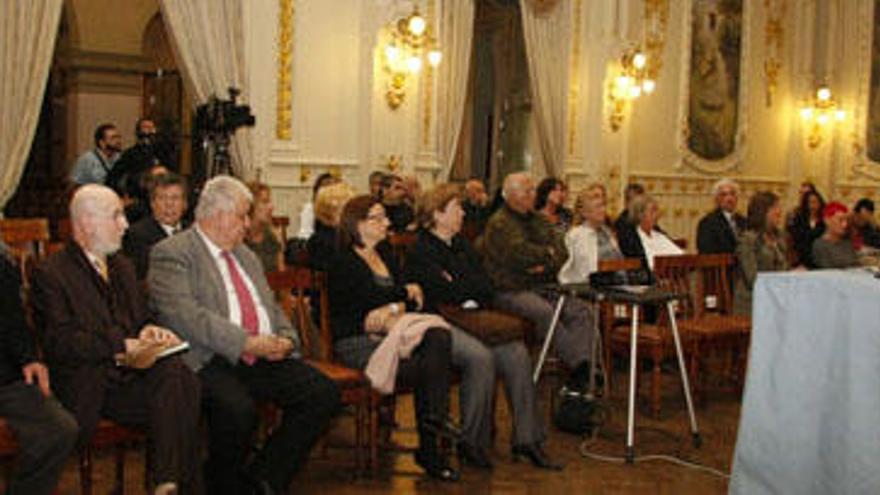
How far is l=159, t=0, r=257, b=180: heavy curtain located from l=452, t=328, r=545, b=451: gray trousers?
3694 mm

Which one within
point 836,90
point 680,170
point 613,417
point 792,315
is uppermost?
point 836,90

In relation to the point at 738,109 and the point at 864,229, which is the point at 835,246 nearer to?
the point at 864,229

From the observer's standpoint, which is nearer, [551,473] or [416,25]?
[551,473]

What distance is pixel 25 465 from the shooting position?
345 cm

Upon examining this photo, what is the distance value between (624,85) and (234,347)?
848cm

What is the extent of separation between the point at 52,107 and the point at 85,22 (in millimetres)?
1167

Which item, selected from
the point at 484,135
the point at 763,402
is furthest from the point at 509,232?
the point at 484,135

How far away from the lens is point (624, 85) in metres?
11.8

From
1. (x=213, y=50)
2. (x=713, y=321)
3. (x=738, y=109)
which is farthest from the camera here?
(x=738, y=109)

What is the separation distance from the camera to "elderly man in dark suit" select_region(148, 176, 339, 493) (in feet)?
13.4

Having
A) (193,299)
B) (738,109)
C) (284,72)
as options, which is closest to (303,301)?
(193,299)

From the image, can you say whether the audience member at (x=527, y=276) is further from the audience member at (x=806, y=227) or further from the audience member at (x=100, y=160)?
the audience member at (x=806, y=227)

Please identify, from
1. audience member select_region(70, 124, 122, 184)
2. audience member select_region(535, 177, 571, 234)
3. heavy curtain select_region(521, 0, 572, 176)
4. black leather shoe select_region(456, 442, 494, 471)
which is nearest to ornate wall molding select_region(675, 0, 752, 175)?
heavy curtain select_region(521, 0, 572, 176)

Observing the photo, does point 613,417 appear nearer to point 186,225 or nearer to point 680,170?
point 186,225
